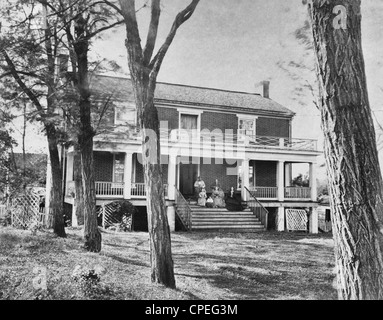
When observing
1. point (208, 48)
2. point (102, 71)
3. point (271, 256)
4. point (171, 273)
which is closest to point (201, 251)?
point (271, 256)

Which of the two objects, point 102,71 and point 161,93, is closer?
point 102,71

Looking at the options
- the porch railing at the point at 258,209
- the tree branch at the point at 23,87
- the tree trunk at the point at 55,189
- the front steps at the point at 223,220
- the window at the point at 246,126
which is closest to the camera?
the tree branch at the point at 23,87

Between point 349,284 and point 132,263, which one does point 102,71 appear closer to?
point 132,263

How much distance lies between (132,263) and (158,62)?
3.03m

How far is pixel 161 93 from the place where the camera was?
12539mm

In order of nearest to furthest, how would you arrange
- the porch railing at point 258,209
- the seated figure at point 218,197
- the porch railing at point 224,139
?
the porch railing at point 258,209 < the seated figure at point 218,197 < the porch railing at point 224,139

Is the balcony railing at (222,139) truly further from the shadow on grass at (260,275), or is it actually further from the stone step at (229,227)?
the shadow on grass at (260,275)

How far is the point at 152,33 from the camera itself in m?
4.27

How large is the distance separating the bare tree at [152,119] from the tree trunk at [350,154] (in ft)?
6.84

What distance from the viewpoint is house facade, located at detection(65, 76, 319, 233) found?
12156mm

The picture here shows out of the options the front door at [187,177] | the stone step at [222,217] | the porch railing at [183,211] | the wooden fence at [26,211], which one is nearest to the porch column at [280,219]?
the stone step at [222,217]

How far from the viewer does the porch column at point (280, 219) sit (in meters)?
12.8

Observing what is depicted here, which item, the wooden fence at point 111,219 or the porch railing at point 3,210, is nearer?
the porch railing at point 3,210

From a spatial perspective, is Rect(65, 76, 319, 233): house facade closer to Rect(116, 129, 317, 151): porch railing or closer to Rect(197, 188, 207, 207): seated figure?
Rect(116, 129, 317, 151): porch railing
